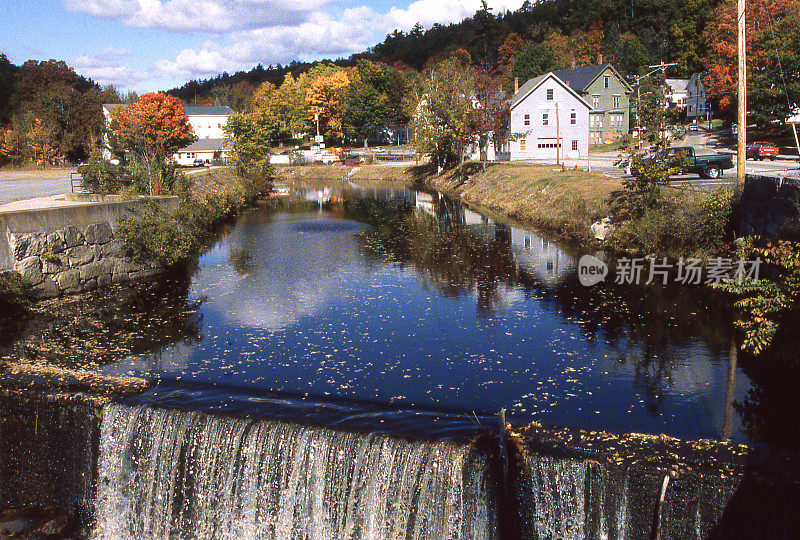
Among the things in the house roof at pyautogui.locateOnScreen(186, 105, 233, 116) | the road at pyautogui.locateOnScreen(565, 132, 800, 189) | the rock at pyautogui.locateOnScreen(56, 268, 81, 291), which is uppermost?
the house roof at pyautogui.locateOnScreen(186, 105, 233, 116)

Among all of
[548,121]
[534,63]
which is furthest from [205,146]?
[548,121]

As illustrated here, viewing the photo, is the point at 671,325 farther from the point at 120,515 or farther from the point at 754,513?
the point at 120,515

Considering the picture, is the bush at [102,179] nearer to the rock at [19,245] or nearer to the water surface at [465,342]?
the water surface at [465,342]

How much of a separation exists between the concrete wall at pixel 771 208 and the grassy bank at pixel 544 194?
913cm

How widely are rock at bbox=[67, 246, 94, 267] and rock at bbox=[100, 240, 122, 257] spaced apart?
508 mm

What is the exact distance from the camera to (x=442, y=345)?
51.8 feet

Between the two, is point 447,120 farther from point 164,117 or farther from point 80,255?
point 80,255

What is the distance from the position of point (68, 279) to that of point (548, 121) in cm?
4915

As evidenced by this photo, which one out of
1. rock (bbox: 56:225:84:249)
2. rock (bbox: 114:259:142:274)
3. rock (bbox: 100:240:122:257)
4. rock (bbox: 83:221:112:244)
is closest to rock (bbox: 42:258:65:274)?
rock (bbox: 56:225:84:249)

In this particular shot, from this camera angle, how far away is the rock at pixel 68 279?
20.6m

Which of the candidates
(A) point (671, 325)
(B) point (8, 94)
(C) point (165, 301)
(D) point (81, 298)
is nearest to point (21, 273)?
(D) point (81, 298)

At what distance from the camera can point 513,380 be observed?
13391 millimetres

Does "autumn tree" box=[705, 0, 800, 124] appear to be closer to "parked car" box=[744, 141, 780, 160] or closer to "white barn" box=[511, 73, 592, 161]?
"parked car" box=[744, 141, 780, 160]

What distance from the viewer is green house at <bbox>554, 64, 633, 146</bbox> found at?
71.8 m
